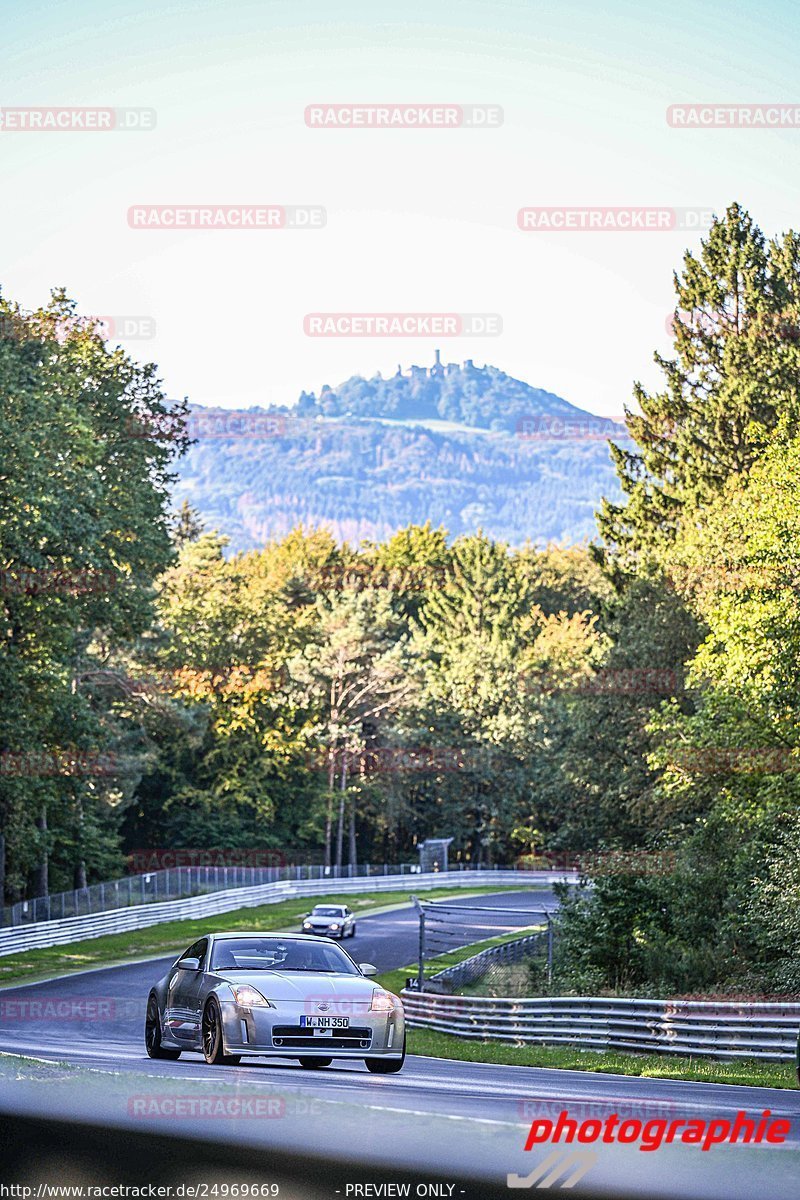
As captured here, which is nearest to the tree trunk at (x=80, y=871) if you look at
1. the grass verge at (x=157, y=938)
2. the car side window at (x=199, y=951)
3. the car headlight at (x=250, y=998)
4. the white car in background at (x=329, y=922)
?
the grass verge at (x=157, y=938)

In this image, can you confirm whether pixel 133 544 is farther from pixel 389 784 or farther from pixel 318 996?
pixel 389 784

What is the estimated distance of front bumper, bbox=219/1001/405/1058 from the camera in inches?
505

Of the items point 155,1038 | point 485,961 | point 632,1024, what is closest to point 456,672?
point 485,961

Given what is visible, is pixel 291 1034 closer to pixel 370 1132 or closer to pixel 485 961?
pixel 370 1132

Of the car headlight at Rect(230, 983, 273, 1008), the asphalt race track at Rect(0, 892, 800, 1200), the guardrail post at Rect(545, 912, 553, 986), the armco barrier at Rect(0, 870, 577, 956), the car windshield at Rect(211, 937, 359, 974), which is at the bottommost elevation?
the armco barrier at Rect(0, 870, 577, 956)

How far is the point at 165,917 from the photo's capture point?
65.6 m

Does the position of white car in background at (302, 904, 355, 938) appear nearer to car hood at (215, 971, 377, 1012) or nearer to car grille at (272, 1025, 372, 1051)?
car hood at (215, 971, 377, 1012)

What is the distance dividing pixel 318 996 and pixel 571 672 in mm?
91889

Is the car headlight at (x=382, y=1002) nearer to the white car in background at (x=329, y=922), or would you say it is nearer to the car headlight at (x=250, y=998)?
the car headlight at (x=250, y=998)

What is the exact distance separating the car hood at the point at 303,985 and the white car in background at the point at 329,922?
4243 cm

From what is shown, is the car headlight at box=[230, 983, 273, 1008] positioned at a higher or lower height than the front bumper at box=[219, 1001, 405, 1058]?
higher

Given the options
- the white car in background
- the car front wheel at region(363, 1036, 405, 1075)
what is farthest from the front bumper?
the white car in background

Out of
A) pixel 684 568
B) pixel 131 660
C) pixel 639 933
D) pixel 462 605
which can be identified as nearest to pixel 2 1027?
pixel 639 933

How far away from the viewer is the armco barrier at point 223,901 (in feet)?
176
